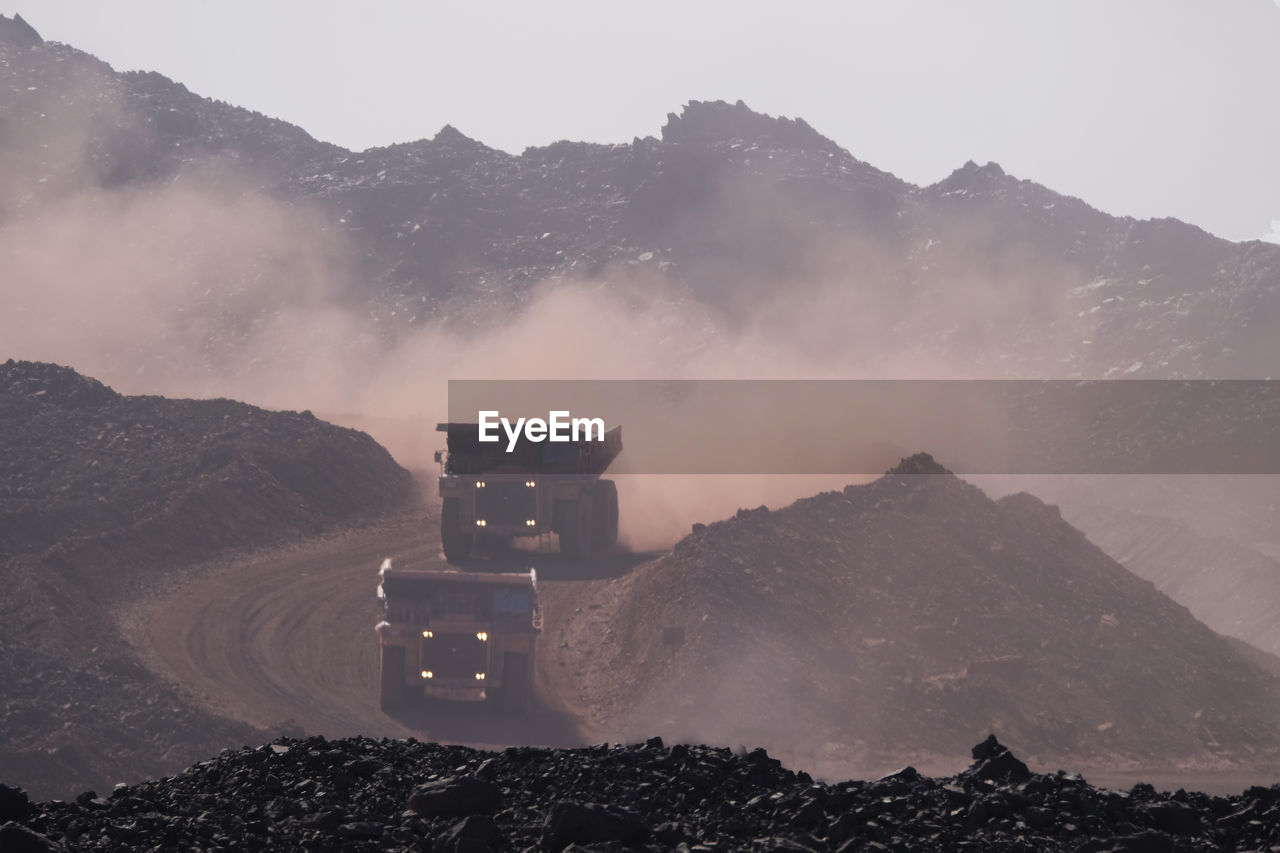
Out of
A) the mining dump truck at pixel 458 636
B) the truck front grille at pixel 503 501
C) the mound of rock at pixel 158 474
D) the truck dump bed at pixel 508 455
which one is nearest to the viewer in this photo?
the mining dump truck at pixel 458 636

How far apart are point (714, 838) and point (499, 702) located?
16.6 meters

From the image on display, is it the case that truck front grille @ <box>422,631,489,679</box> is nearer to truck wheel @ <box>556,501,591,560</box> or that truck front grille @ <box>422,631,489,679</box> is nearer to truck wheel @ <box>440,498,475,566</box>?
truck wheel @ <box>440,498,475,566</box>

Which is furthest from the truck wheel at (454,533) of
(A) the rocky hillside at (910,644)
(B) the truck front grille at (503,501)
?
(A) the rocky hillside at (910,644)

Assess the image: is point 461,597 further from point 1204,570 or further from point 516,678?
point 1204,570

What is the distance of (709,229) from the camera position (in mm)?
77625

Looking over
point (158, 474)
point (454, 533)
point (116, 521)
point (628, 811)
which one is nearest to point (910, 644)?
point (454, 533)

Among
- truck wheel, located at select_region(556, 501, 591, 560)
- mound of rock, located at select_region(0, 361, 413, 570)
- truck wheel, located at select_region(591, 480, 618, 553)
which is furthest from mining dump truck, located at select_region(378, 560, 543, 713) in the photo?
mound of rock, located at select_region(0, 361, 413, 570)

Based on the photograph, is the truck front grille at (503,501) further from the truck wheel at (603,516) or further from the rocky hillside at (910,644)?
the truck wheel at (603,516)

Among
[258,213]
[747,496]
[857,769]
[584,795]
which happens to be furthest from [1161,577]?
[258,213]

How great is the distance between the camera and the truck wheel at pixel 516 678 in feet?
83.5

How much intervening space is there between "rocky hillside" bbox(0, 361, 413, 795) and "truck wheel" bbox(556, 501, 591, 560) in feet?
25.0

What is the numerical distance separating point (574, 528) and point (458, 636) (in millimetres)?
8907

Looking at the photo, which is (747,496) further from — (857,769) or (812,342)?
(812,342)

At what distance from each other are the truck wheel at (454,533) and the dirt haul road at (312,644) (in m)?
1.07
